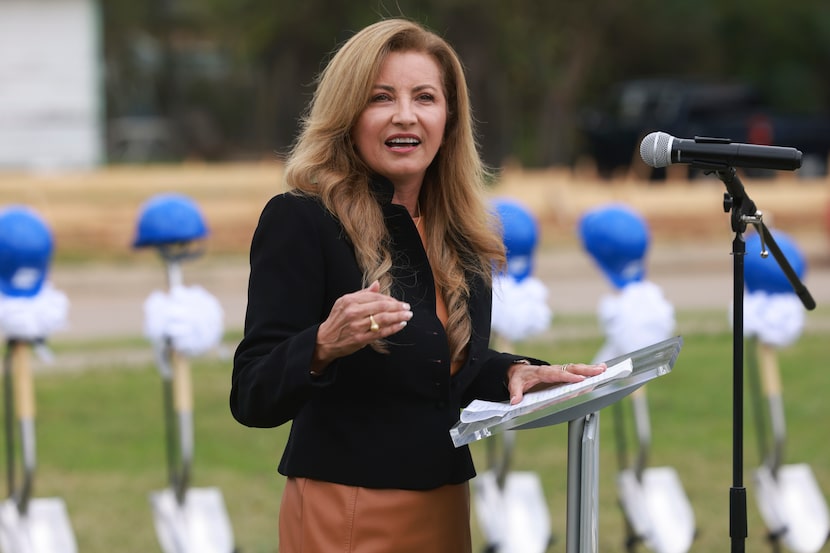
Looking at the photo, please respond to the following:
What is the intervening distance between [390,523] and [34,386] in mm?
6452

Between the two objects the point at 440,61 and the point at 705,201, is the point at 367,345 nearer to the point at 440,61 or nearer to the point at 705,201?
the point at 440,61

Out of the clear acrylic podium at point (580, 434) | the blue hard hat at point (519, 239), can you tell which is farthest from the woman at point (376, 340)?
the blue hard hat at point (519, 239)

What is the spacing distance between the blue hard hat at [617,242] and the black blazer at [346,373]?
7.35 ft

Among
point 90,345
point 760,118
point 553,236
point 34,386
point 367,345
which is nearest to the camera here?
point 367,345

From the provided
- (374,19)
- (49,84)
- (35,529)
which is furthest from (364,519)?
(374,19)

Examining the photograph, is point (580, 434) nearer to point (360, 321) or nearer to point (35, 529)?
point (360, 321)

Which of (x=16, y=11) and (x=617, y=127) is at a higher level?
(x=16, y=11)

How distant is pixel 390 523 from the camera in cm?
291

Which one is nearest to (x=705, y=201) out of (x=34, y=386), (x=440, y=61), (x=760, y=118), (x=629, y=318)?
(x=760, y=118)

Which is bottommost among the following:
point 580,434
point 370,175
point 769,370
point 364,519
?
point 769,370

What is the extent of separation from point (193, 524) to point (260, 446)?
2.33m

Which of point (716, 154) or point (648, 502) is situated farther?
point (648, 502)

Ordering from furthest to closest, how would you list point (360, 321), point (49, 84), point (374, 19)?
point (374, 19)
point (49, 84)
point (360, 321)

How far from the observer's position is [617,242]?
17.0ft
